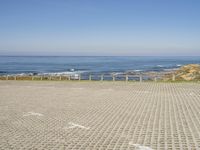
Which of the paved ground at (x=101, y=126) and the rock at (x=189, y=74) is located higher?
the paved ground at (x=101, y=126)

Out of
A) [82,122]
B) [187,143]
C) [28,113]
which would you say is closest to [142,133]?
[187,143]

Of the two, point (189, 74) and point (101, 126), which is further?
point (189, 74)

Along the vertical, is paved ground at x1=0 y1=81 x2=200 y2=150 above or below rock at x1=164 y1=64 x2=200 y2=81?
above

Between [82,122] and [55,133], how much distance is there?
1638 millimetres

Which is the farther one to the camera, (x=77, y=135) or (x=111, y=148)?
(x=77, y=135)

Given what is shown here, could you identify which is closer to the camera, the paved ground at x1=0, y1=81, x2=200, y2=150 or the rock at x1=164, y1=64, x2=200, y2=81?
the paved ground at x1=0, y1=81, x2=200, y2=150

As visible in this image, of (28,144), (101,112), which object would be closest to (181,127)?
(101,112)

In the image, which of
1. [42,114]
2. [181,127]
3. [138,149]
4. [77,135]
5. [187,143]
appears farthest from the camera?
[42,114]

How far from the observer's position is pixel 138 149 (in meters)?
6.51

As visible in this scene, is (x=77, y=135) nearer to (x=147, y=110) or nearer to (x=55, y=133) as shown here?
(x=55, y=133)

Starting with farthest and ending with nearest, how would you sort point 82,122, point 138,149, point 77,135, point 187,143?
point 82,122, point 77,135, point 187,143, point 138,149

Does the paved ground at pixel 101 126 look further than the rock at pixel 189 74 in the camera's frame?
No

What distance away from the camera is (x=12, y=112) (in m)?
11.6

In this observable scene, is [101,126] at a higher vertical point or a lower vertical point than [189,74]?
higher
